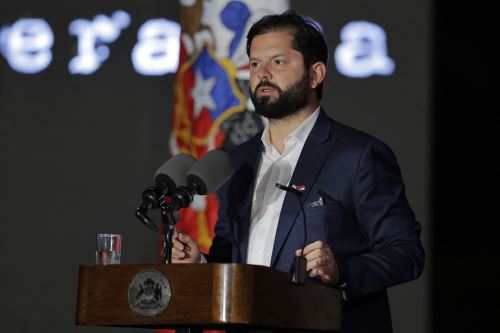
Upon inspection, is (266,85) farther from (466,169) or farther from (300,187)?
(466,169)

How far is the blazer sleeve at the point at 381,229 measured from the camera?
8.92 feet

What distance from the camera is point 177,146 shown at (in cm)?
532

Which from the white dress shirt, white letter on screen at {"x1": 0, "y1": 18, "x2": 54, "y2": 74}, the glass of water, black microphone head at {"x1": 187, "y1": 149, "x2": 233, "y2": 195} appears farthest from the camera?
white letter on screen at {"x1": 0, "y1": 18, "x2": 54, "y2": 74}

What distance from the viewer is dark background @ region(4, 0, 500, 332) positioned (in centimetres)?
492

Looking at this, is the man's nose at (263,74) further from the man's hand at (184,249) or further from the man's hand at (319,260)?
the man's hand at (319,260)

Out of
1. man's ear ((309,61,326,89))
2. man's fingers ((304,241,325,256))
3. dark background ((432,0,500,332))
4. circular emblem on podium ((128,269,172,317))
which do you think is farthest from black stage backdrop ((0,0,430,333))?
circular emblem on podium ((128,269,172,317))

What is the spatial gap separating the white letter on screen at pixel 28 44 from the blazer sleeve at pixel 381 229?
126 inches

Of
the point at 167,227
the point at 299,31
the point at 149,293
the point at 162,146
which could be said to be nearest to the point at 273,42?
the point at 299,31

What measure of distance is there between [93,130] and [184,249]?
9.52ft

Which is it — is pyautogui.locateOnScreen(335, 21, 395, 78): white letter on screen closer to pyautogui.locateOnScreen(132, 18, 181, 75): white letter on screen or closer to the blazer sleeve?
pyautogui.locateOnScreen(132, 18, 181, 75): white letter on screen

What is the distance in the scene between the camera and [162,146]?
552cm

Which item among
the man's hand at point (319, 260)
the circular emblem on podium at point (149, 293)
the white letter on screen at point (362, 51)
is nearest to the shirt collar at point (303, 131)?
the man's hand at point (319, 260)

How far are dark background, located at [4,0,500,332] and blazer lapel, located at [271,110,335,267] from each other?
78.5 inches

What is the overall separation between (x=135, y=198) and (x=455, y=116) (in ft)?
5.92
